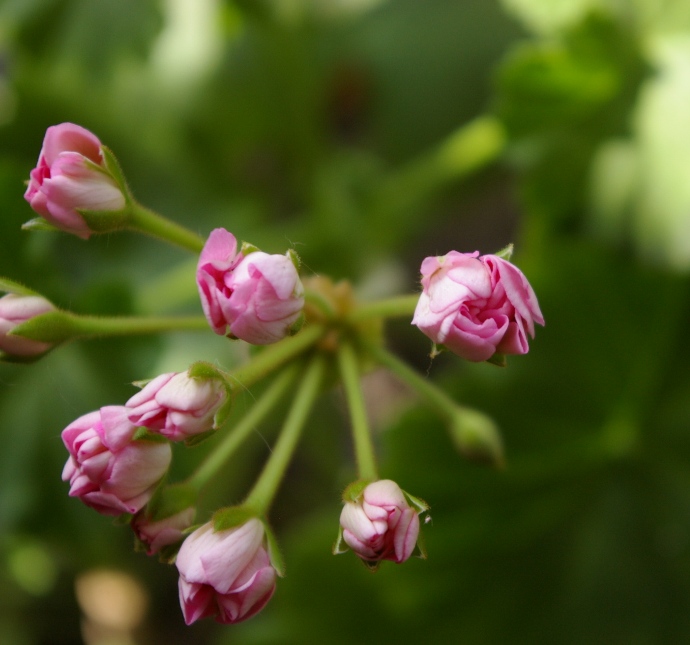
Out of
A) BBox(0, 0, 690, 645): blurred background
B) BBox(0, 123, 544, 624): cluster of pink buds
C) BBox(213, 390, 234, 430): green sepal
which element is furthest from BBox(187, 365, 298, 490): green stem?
BBox(0, 0, 690, 645): blurred background

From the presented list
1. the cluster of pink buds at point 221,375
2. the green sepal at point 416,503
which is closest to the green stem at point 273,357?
the cluster of pink buds at point 221,375

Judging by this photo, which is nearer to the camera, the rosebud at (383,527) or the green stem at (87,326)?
the rosebud at (383,527)

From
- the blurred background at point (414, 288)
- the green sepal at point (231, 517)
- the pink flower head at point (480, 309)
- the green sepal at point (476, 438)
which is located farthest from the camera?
the blurred background at point (414, 288)

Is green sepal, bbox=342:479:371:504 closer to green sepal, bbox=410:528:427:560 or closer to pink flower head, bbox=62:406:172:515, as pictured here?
green sepal, bbox=410:528:427:560

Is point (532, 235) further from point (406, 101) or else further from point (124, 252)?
point (124, 252)

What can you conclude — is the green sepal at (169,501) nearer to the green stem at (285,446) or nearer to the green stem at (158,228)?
the green stem at (285,446)

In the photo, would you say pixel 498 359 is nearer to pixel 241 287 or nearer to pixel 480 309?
pixel 480 309

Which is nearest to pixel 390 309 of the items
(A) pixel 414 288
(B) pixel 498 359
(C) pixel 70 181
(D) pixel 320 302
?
(D) pixel 320 302
